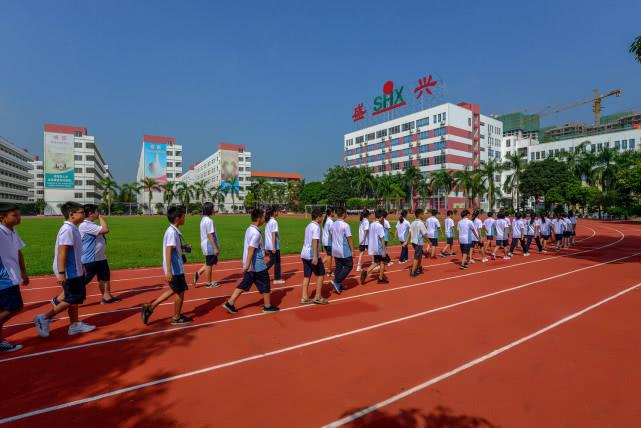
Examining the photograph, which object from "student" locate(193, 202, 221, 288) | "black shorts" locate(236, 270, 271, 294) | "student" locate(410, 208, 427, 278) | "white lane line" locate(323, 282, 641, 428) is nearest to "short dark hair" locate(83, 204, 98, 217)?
"student" locate(193, 202, 221, 288)

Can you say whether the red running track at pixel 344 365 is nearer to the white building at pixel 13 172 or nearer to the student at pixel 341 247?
the student at pixel 341 247

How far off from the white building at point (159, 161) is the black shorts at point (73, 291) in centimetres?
8145

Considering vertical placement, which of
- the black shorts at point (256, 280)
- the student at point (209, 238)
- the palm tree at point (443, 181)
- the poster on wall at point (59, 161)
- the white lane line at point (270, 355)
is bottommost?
the white lane line at point (270, 355)

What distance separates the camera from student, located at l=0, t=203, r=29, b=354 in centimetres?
418

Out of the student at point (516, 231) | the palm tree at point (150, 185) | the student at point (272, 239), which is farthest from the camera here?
the palm tree at point (150, 185)

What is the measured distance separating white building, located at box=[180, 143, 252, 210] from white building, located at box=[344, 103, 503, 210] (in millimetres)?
38330

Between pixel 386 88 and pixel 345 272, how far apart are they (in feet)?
202

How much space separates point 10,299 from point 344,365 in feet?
14.2

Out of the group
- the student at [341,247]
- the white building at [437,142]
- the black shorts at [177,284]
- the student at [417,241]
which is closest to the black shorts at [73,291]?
the black shorts at [177,284]

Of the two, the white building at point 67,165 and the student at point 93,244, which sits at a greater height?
the white building at point 67,165

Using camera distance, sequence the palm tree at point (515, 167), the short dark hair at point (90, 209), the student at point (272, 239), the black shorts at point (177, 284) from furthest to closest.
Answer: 1. the palm tree at point (515, 167)
2. the student at point (272, 239)
3. the short dark hair at point (90, 209)
4. the black shorts at point (177, 284)

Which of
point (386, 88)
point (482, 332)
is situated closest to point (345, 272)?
point (482, 332)

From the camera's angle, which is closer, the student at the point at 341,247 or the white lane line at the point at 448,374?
the white lane line at the point at 448,374

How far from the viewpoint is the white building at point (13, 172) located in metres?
65.0
